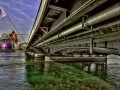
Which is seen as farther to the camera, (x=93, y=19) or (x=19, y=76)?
(x=19, y=76)

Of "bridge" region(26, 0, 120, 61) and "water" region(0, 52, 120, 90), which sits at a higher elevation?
"bridge" region(26, 0, 120, 61)

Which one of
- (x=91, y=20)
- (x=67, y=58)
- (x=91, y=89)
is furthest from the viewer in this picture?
(x=67, y=58)

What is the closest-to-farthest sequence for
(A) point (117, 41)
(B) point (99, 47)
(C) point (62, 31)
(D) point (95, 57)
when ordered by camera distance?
(A) point (117, 41), (B) point (99, 47), (C) point (62, 31), (D) point (95, 57)

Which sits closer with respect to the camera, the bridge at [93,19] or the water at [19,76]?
the bridge at [93,19]

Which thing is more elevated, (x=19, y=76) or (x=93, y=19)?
(x=93, y=19)

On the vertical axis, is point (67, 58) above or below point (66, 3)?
below

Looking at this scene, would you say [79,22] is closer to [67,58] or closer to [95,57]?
[95,57]

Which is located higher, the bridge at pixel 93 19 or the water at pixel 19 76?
the bridge at pixel 93 19

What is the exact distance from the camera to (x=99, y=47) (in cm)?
1531

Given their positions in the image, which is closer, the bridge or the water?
the bridge

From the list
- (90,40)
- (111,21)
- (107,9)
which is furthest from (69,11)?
(107,9)

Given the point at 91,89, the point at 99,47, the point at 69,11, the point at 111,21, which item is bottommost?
the point at 91,89

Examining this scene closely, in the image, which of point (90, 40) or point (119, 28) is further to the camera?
point (90, 40)

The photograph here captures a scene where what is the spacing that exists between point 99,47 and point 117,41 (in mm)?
2404
